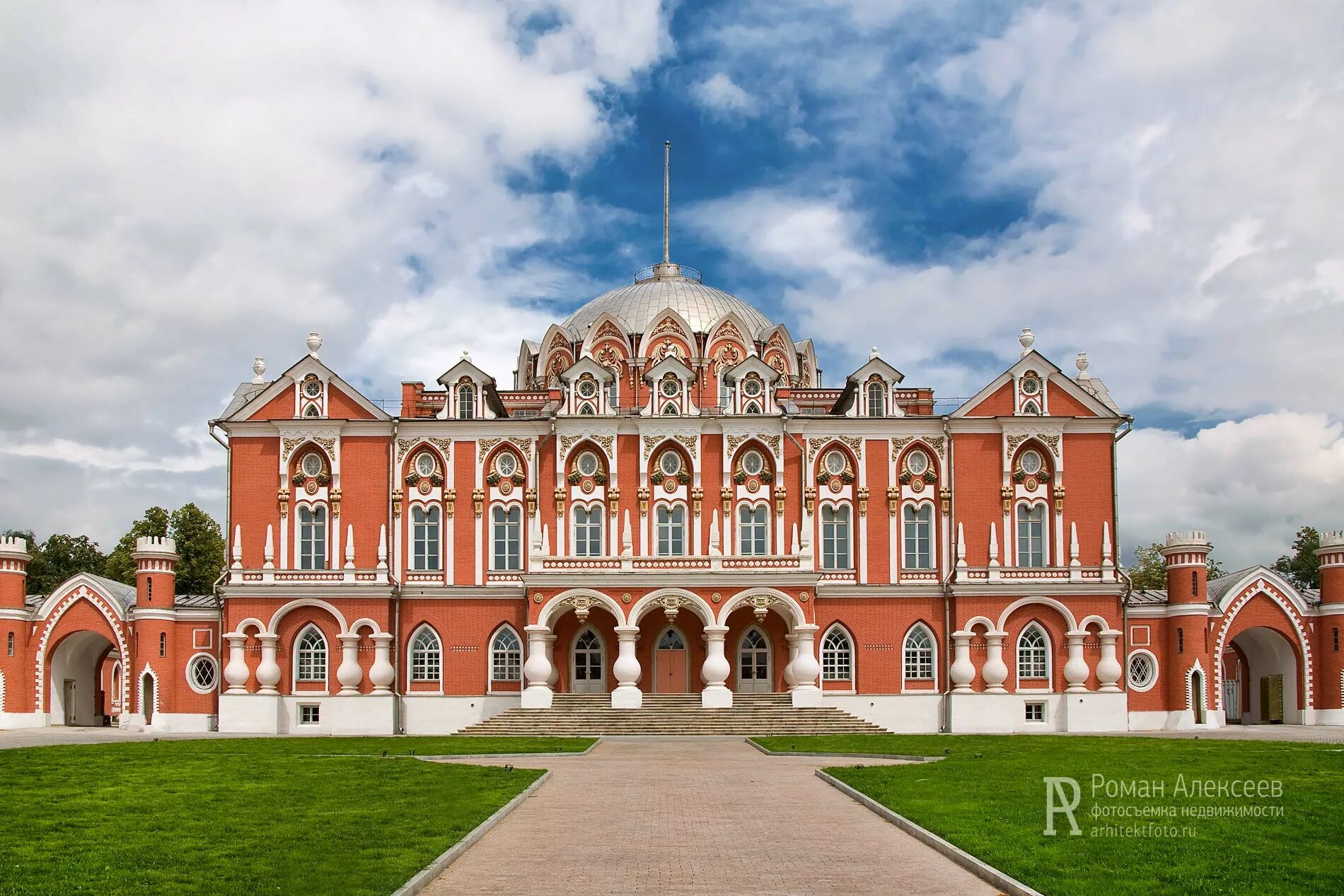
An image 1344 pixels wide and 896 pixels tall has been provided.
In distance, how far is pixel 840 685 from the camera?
48.0 m

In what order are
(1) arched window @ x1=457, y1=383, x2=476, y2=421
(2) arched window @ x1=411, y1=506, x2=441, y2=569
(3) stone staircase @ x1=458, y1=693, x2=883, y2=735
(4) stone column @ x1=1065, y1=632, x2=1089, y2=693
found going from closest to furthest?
(3) stone staircase @ x1=458, y1=693, x2=883, y2=735 < (4) stone column @ x1=1065, y1=632, x2=1089, y2=693 < (2) arched window @ x1=411, y1=506, x2=441, y2=569 < (1) arched window @ x1=457, y1=383, x2=476, y2=421

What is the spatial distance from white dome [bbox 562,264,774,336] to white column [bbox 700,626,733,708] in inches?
571

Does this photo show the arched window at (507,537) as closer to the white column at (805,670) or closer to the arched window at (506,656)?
the arched window at (506,656)

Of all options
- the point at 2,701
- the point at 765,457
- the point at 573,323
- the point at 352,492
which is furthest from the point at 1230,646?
the point at 2,701

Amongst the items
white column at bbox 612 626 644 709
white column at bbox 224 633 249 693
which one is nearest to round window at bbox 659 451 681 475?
white column at bbox 612 626 644 709

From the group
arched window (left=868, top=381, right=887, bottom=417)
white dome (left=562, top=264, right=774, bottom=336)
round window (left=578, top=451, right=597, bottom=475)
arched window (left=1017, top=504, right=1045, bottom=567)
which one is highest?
white dome (left=562, top=264, right=774, bottom=336)

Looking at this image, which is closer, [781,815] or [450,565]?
[781,815]

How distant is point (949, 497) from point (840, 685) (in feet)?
24.9

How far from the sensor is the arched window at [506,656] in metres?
48.2

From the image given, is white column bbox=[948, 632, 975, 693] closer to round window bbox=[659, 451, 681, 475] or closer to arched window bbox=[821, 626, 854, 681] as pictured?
arched window bbox=[821, 626, 854, 681]

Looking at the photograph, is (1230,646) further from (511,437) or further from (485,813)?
(485,813)

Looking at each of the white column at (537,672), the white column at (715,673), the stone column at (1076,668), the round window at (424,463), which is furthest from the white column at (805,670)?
the round window at (424,463)

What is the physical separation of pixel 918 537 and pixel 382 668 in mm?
19049

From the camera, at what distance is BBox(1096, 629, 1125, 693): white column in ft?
154
